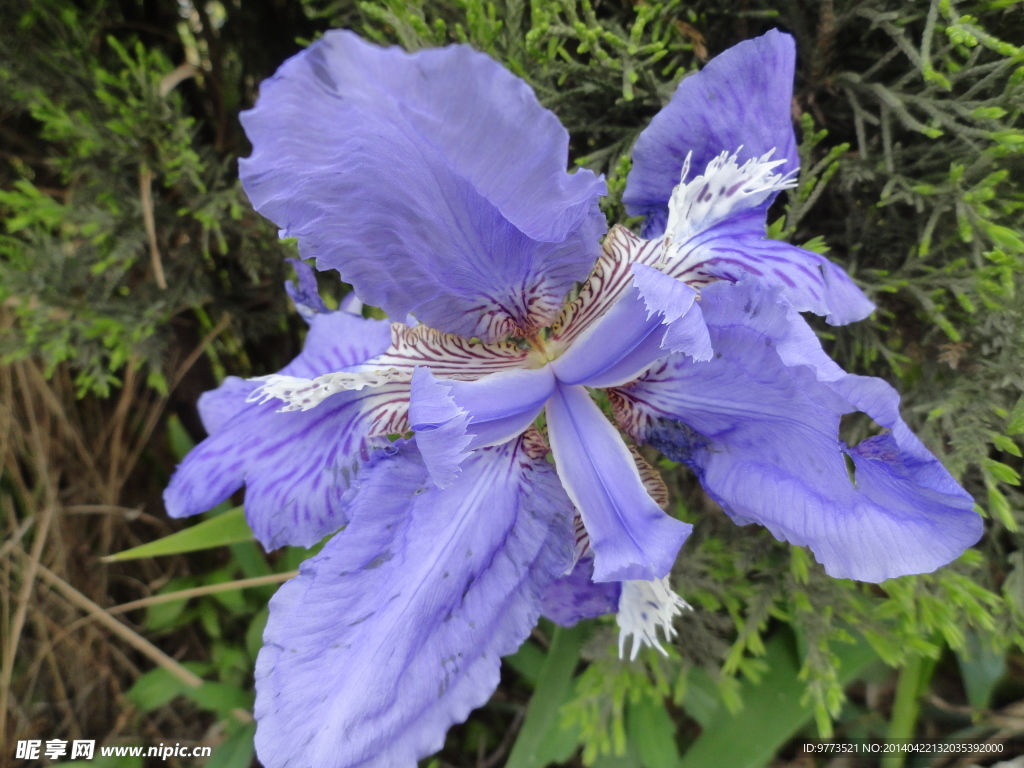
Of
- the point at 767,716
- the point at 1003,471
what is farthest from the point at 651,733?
the point at 1003,471

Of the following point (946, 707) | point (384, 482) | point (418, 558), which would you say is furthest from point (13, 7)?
point (946, 707)

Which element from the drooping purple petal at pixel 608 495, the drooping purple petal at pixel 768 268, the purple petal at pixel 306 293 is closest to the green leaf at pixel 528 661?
the drooping purple petal at pixel 608 495

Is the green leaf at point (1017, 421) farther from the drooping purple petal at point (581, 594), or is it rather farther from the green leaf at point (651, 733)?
the green leaf at point (651, 733)

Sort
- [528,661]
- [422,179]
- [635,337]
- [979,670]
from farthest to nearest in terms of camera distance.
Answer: [528,661], [979,670], [635,337], [422,179]

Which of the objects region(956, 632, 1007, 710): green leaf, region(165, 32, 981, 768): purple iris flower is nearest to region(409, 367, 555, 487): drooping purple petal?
region(165, 32, 981, 768): purple iris flower

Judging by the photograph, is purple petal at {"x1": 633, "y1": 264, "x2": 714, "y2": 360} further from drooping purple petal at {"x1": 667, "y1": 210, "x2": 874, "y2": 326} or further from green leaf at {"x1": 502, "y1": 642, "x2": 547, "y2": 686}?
green leaf at {"x1": 502, "y1": 642, "x2": 547, "y2": 686}

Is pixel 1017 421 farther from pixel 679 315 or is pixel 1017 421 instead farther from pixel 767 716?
pixel 767 716
